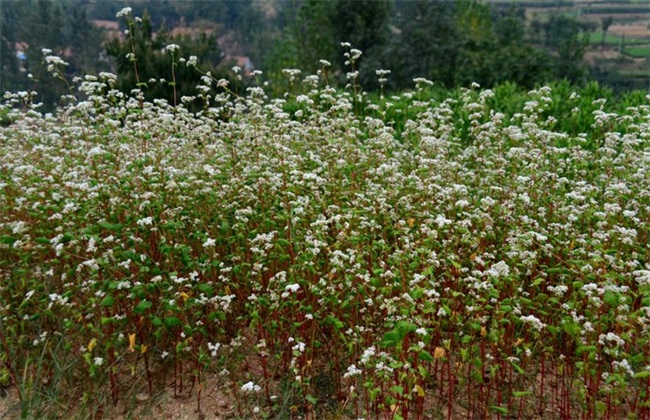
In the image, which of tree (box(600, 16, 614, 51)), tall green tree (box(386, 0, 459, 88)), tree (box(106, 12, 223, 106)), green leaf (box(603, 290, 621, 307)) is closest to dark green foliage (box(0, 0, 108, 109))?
tree (box(106, 12, 223, 106))

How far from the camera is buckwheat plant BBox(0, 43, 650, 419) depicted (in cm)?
397

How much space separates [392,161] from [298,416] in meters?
2.79

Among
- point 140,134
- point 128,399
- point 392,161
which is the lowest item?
point 128,399

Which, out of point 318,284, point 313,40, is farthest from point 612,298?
point 313,40

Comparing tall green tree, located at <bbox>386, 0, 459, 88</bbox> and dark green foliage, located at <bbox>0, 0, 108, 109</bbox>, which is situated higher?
dark green foliage, located at <bbox>0, 0, 108, 109</bbox>

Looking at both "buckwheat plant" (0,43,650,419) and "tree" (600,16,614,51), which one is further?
"tree" (600,16,614,51)

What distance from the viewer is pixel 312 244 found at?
14.1ft

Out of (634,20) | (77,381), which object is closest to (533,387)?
(77,381)

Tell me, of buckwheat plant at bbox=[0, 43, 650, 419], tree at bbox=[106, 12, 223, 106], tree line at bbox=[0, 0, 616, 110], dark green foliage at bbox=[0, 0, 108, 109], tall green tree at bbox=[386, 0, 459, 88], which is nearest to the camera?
buckwheat plant at bbox=[0, 43, 650, 419]

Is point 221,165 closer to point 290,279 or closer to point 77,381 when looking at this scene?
point 290,279

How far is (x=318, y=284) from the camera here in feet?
13.8

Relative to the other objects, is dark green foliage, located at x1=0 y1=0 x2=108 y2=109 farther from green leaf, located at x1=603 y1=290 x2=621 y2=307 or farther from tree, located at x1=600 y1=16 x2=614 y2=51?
tree, located at x1=600 y1=16 x2=614 y2=51

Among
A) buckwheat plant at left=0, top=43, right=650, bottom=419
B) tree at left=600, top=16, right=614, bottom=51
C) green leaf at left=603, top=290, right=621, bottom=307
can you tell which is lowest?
tree at left=600, top=16, right=614, bottom=51

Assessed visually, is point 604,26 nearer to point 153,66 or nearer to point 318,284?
point 153,66
